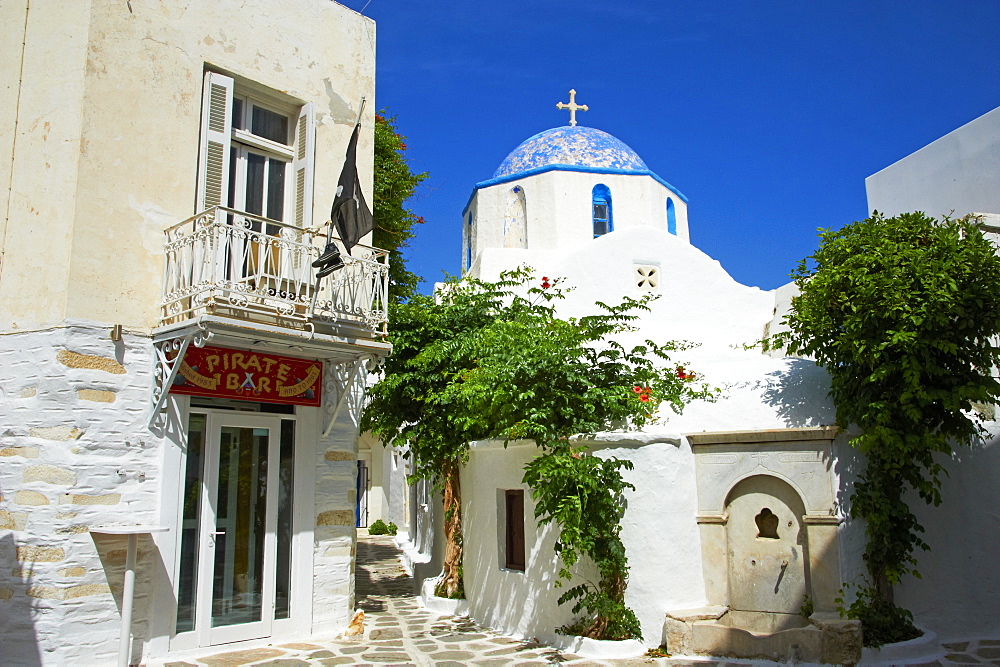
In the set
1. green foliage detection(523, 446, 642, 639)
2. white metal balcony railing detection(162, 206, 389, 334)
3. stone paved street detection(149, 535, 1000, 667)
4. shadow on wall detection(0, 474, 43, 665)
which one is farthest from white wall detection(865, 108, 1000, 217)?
shadow on wall detection(0, 474, 43, 665)

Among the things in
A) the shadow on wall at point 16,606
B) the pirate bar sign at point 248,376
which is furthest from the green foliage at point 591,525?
the shadow on wall at point 16,606

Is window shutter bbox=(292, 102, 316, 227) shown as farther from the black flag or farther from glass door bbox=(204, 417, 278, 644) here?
glass door bbox=(204, 417, 278, 644)

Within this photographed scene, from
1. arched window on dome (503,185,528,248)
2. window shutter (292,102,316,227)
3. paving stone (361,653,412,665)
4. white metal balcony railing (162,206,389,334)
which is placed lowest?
paving stone (361,653,412,665)

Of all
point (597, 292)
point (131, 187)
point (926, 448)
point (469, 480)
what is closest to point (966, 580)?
point (926, 448)

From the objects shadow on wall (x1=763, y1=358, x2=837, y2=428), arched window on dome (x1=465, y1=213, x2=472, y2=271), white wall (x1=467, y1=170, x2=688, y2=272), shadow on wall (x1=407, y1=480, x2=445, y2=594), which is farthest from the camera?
arched window on dome (x1=465, y1=213, x2=472, y2=271)

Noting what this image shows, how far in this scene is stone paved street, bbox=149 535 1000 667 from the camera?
7129 mm

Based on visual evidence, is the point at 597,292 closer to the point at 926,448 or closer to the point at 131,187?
the point at 926,448

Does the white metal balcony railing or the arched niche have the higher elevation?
the white metal balcony railing

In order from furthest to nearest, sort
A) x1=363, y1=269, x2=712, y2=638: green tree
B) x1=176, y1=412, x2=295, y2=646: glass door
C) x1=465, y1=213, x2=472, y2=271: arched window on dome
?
x1=465, y1=213, x2=472, y2=271: arched window on dome < x1=363, y1=269, x2=712, y2=638: green tree < x1=176, y1=412, x2=295, y2=646: glass door

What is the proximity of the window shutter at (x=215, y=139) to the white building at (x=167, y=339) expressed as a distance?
22 mm

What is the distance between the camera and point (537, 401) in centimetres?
824

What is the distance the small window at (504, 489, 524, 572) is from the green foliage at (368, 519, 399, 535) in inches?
528

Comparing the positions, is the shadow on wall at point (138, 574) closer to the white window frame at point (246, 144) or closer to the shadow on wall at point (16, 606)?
the shadow on wall at point (16, 606)

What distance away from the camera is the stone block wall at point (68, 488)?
649 centimetres
